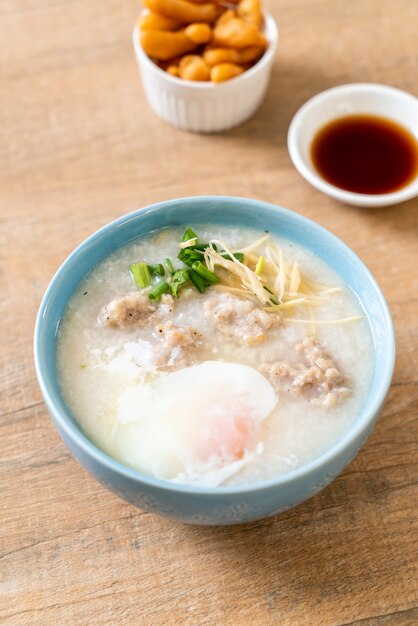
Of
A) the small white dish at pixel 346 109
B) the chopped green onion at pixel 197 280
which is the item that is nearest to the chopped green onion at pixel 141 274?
the chopped green onion at pixel 197 280

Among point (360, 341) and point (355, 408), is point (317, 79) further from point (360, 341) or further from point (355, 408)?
point (355, 408)

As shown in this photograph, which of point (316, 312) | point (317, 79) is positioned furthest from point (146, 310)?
point (317, 79)

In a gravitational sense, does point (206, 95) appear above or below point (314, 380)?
above

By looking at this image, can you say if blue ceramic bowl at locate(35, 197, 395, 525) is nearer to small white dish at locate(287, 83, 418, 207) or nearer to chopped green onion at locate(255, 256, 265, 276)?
chopped green onion at locate(255, 256, 265, 276)

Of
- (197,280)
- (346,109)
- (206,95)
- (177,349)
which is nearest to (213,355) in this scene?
(177,349)

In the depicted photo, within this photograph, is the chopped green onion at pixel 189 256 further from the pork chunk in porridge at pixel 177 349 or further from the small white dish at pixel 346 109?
the small white dish at pixel 346 109

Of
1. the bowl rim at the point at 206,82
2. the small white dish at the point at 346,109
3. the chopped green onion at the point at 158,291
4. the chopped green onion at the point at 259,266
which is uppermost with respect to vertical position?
the bowl rim at the point at 206,82

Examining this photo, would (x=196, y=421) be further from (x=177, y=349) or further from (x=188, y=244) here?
(x=188, y=244)
